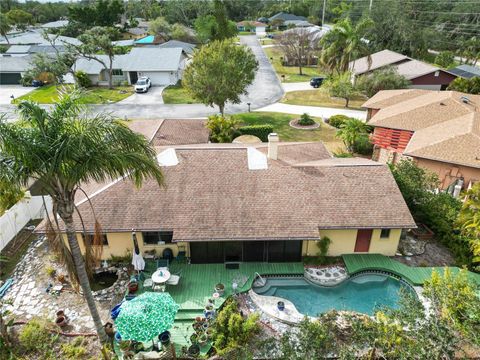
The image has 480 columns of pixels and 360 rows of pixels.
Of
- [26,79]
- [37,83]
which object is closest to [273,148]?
[37,83]

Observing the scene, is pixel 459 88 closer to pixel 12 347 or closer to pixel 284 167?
pixel 284 167

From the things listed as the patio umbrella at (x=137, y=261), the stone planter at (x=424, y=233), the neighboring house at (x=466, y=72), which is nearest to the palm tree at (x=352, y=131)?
the stone planter at (x=424, y=233)

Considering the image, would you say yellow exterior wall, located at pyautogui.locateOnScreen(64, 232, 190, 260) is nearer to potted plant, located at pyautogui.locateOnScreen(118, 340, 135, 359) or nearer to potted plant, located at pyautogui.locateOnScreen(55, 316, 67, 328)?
potted plant, located at pyautogui.locateOnScreen(55, 316, 67, 328)

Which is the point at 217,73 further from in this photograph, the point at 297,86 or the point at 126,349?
the point at 126,349

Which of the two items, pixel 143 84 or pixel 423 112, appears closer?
pixel 423 112

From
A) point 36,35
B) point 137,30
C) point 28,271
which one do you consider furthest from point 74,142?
point 137,30
